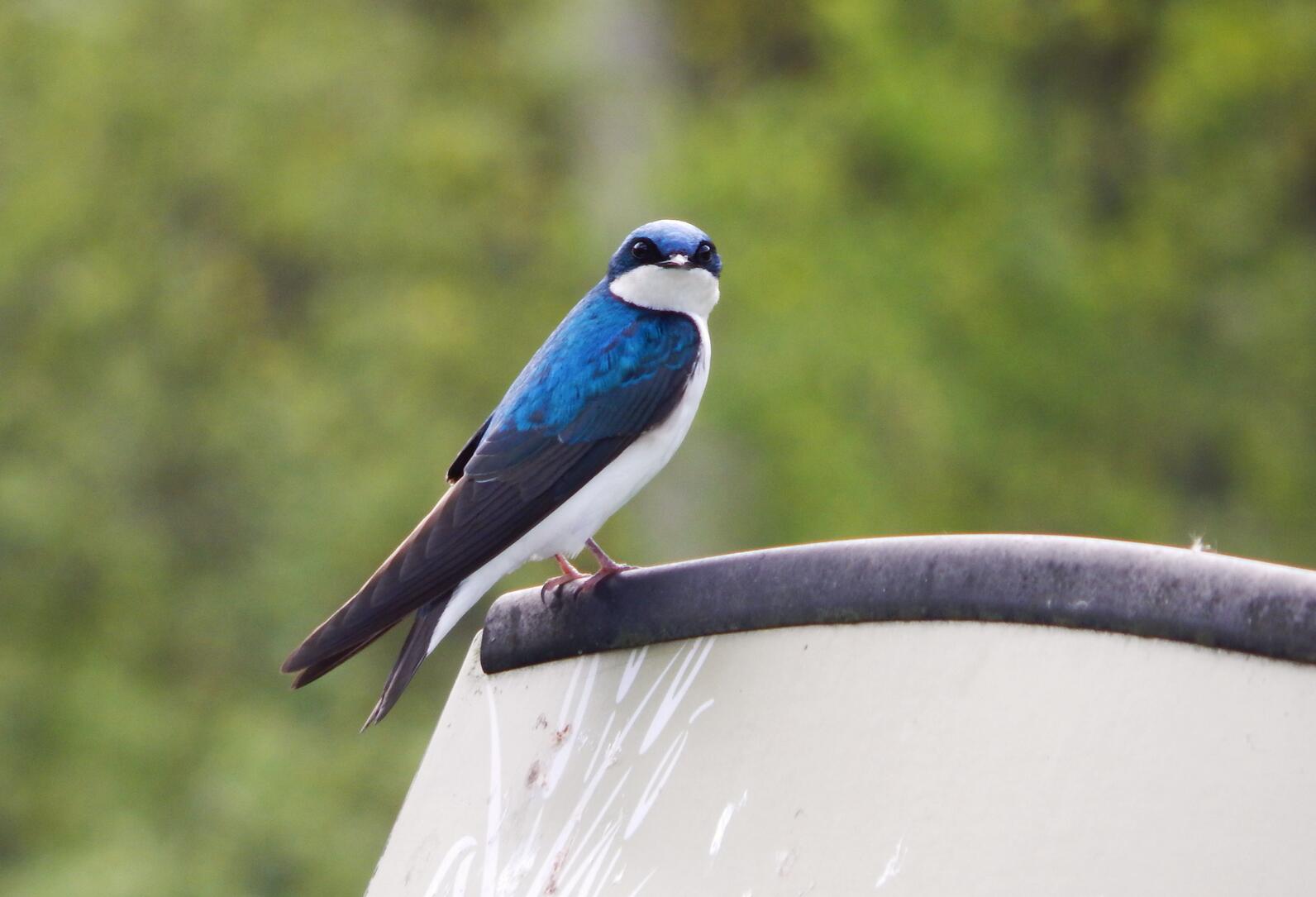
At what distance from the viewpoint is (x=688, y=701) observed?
2.09 meters

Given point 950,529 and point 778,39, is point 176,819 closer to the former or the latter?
point 950,529

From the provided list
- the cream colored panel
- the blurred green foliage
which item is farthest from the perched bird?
the blurred green foliage

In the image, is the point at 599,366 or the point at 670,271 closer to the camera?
the point at 599,366

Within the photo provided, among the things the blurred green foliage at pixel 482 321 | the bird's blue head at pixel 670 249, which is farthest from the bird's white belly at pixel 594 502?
the blurred green foliage at pixel 482 321

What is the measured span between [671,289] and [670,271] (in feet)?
0.12

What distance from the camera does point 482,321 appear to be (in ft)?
38.2

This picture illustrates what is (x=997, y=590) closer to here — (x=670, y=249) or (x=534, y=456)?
(x=534, y=456)

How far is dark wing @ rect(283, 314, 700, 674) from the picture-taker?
9.07 feet

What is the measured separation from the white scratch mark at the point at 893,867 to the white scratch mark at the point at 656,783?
389mm

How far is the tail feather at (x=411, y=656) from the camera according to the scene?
2633 mm

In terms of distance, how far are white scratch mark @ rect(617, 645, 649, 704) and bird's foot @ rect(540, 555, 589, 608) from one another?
0.64ft

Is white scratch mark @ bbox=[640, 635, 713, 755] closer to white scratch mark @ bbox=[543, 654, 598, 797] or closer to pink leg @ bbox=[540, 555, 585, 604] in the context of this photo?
white scratch mark @ bbox=[543, 654, 598, 797]

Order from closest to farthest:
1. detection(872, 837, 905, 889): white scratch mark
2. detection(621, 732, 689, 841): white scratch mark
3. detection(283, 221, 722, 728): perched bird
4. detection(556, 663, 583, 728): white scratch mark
Answer: detection(872, 837, 905, 889): white scratch mark < detection(621, 732, 689, 841): white scratch mark < detection(556, 663, 583, 728): white scratch mark < detection(283, 221, 722, 728): perched bird

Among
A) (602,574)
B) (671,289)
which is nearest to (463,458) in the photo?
(671,289)
